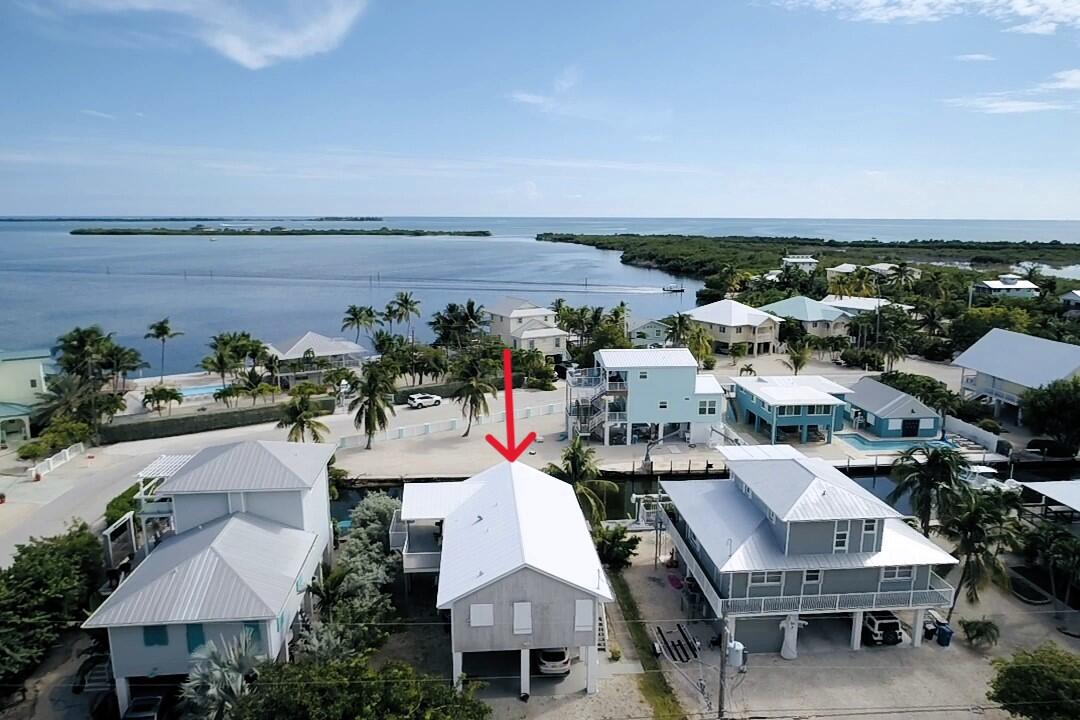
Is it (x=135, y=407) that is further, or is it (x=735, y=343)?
(x=735, y=343)

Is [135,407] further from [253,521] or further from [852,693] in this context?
[852,693]

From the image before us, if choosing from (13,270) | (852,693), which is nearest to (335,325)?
(852,693)

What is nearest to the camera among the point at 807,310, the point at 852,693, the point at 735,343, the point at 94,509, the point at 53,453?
the point at 852,693

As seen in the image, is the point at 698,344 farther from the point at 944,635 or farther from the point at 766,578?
the point at 766,578

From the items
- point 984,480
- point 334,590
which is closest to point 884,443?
point 984,480

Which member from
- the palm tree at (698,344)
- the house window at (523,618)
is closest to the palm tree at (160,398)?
the house window at (523,618)

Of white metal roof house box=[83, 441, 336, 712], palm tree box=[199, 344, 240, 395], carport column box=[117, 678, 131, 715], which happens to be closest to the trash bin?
white metal roof house box=[83, 441, 336, 712]

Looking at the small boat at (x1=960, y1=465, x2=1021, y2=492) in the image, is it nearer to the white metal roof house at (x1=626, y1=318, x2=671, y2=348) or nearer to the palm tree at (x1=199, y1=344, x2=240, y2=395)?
the white metal roof house at (x1=626, y1=318, x2=671, y2=348)
